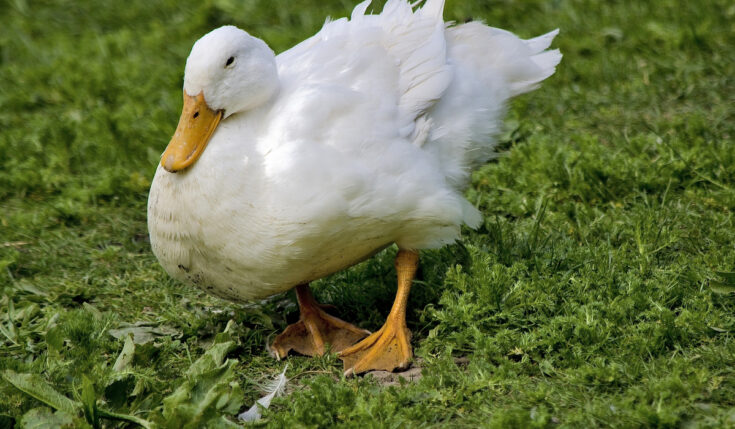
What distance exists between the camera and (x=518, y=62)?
4211 millimetres

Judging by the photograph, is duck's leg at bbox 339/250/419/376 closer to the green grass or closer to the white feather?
the green grass

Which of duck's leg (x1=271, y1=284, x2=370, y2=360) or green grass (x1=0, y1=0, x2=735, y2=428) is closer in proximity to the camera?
green grass (x1=0, y1=0, x2=735, y2=428)

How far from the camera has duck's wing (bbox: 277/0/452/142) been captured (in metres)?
3.62

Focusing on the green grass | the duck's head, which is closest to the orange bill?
the duck's head

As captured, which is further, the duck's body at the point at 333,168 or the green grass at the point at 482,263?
the duck's body at the point at 333,168

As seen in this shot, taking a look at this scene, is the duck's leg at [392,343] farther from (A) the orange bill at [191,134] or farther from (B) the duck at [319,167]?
(A) the orange bill at [191,134]

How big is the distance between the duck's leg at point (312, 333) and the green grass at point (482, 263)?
0.10 metres

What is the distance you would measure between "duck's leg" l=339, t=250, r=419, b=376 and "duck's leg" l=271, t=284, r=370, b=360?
0.50 feet

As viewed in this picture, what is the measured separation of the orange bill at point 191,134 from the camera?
3.44 meters

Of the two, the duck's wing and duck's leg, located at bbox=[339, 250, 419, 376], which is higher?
the duck's wing

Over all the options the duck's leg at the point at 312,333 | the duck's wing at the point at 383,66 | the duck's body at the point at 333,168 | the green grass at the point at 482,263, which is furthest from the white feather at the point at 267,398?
the duck's wing at the point at 383,66

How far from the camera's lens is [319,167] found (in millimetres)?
3303

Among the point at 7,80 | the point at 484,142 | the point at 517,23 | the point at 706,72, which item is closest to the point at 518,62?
the point at 484,142

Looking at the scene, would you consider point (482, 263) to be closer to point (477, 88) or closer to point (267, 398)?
point (477, 88)
